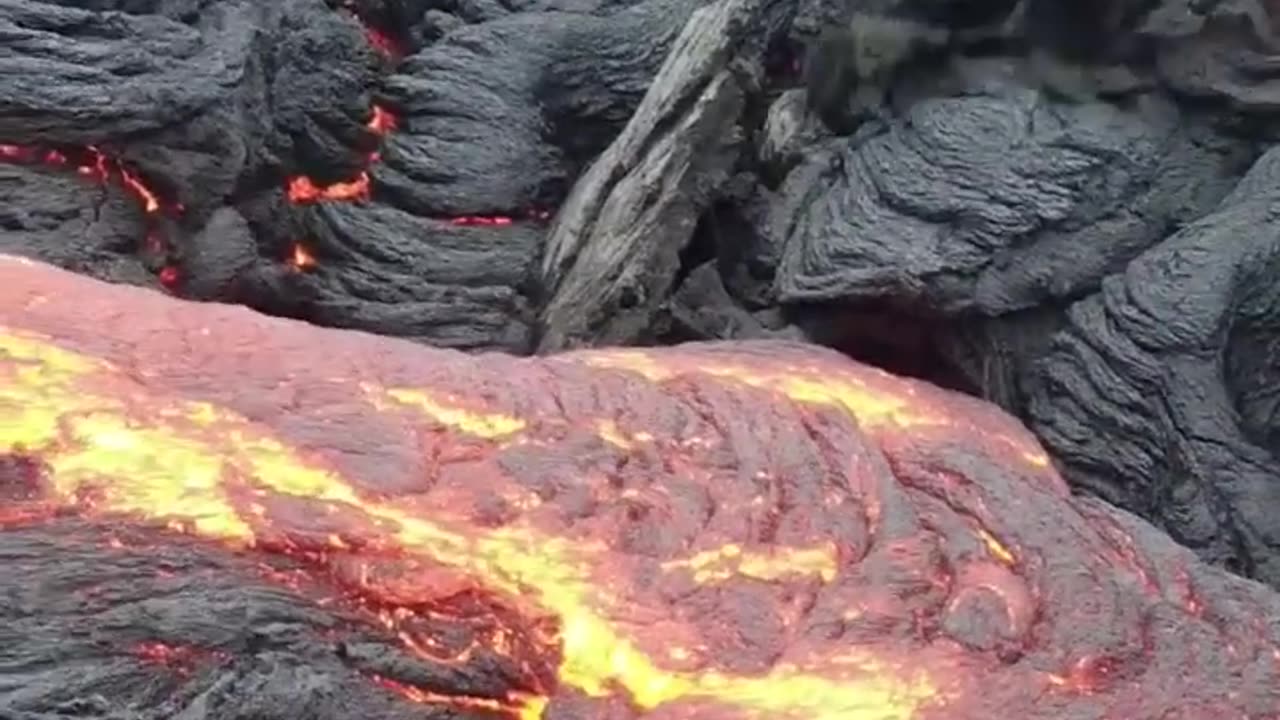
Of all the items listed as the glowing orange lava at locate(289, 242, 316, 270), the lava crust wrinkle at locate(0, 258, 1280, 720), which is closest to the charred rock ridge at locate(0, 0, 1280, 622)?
the glowing orange lava at locate(289, 242, 316, 270)

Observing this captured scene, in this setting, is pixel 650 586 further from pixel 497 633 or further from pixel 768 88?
pixel 768 88

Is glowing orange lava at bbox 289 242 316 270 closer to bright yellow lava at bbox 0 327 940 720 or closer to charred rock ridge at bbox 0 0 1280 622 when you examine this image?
charred rock ridge at bbox 0 0 1280 622

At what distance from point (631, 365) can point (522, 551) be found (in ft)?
1.34

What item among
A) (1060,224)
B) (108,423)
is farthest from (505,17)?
(108,423)

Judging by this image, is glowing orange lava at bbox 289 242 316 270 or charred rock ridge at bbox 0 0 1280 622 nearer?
charred rock ridge at bbox 0 0 1280 622

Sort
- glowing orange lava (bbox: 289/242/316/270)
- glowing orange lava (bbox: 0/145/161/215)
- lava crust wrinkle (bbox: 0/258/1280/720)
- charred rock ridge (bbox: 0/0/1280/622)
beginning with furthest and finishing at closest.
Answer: glowing orange lava (bbox: 289/242/316/270), glowing orange lava (bbox: 0/145/161/215), charred rock ridge (bbox: 0/0/1280/622), lava crust wrinkle (bbox: 0/258/1280/720)

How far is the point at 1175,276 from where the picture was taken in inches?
88.1

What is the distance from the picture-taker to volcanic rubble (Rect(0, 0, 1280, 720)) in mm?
1540

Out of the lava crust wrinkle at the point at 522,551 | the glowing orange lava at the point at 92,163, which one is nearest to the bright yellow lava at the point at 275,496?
the lava crust wrinkle at the point at 522,551

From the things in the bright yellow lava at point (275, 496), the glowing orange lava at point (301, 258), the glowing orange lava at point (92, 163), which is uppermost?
the bright yellow lava at point (275, 496)

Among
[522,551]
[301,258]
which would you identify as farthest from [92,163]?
[522,551]

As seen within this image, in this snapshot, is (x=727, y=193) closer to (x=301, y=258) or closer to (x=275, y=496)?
(x=301, y=258)

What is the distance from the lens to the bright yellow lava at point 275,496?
60.4 inches

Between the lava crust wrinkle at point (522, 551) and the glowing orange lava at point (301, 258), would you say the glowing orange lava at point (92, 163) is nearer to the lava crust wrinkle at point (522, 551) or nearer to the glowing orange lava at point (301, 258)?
the glowing orange lava at point (301, 258)
